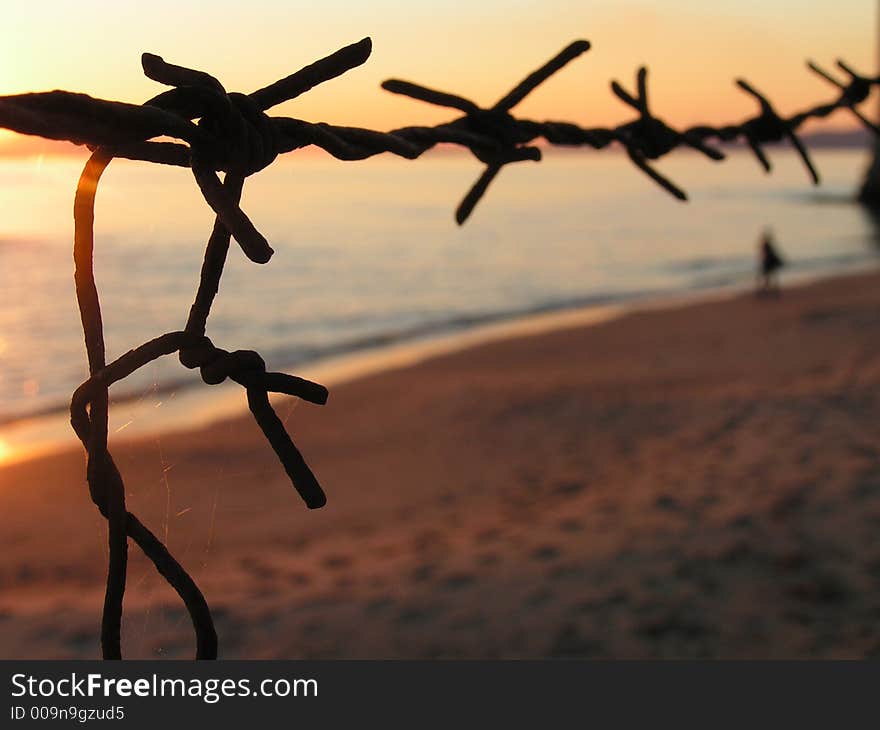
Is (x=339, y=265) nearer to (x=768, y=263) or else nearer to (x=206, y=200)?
(x=768, y=263)

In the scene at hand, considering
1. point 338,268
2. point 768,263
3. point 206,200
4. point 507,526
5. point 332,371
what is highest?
point 338,268

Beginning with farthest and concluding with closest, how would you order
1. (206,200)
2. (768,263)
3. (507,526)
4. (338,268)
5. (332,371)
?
(338,268), (768,263), (332,371), (507,526), (206,200)

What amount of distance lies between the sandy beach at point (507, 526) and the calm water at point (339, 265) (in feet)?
6.10

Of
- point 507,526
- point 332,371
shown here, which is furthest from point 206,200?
point 332,371

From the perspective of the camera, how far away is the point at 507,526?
557cm

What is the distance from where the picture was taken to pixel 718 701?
9.61ft

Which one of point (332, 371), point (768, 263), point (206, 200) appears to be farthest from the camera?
point (768, 263)

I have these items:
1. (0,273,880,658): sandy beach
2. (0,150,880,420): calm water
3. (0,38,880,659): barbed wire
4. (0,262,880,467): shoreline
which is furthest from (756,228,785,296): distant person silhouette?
(0,38,880,659): barbed wire

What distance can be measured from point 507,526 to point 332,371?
21.7 ft

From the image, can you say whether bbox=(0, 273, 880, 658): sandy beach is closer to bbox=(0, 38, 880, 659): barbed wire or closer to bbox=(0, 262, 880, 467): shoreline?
bbox=(0, 262, 880, 467): shoreline

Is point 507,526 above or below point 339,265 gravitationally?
below

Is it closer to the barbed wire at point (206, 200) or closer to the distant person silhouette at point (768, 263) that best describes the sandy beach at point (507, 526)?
the barbed wire at point (206, 200)

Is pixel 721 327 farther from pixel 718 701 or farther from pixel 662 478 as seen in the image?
pixel 718 701

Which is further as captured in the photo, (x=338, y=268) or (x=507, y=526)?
(x=338, y=268)
